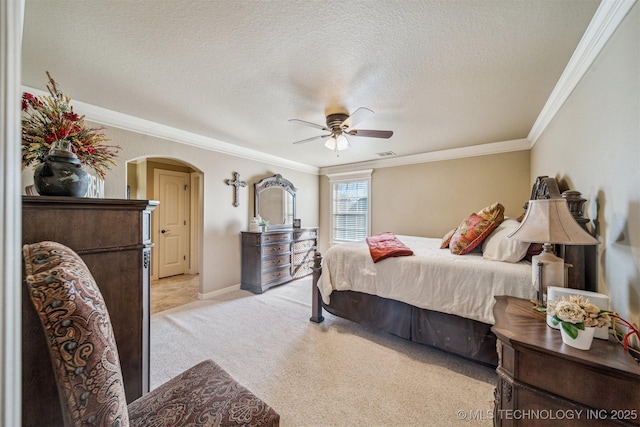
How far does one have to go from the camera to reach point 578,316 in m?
1.03

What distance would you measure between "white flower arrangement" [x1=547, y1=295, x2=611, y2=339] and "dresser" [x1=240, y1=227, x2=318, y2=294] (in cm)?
351

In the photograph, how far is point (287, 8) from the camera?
1.37 meters

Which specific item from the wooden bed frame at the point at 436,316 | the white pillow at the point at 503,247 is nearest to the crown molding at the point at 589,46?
the wooden bed frame at the point at 436,316

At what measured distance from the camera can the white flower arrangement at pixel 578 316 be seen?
1.02 metres

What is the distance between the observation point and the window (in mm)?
5290

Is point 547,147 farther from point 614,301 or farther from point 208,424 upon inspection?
point 208,424

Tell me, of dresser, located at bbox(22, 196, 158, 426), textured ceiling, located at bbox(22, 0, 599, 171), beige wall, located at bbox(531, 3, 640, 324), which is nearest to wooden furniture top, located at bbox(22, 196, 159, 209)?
dresser, located at bbox(22, 196, 158, 426)

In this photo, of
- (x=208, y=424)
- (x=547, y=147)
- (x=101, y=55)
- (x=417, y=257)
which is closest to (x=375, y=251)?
(x=417, y=257)

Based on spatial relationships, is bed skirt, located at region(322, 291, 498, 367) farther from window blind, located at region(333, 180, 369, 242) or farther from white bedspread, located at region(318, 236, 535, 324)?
window blind, located at region(333, 180, 369, 242)

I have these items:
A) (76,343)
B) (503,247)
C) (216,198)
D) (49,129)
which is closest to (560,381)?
(503,247)

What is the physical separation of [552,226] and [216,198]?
150 inches

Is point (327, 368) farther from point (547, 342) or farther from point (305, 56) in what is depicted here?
point (305, 56)

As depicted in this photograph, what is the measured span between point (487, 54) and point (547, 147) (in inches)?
64.9

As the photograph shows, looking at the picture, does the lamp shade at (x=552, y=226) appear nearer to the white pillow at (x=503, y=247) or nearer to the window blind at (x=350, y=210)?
the white pillow at (x=503, y=247)
